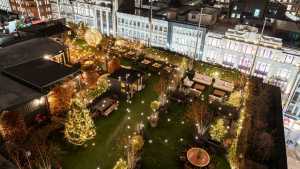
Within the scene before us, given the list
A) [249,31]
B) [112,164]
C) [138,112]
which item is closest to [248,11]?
[249,31]

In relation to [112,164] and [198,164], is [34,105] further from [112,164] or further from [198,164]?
[198,164]

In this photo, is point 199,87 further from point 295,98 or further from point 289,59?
point 295,98

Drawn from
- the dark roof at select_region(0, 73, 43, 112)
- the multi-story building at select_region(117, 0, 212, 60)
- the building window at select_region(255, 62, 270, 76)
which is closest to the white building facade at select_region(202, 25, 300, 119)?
the building window at select_region(255, 62, 270, 76)

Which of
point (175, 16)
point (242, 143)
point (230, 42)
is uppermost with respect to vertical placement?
point (175, 16)

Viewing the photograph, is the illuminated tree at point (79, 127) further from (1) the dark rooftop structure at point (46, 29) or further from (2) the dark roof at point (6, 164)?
(1) the dark rooftop structure at point (46, 29)

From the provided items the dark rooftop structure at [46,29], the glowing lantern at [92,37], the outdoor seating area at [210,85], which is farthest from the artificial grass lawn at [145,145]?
the dark rooftop structure at [46,29]

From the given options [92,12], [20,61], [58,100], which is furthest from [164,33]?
[58,100]
